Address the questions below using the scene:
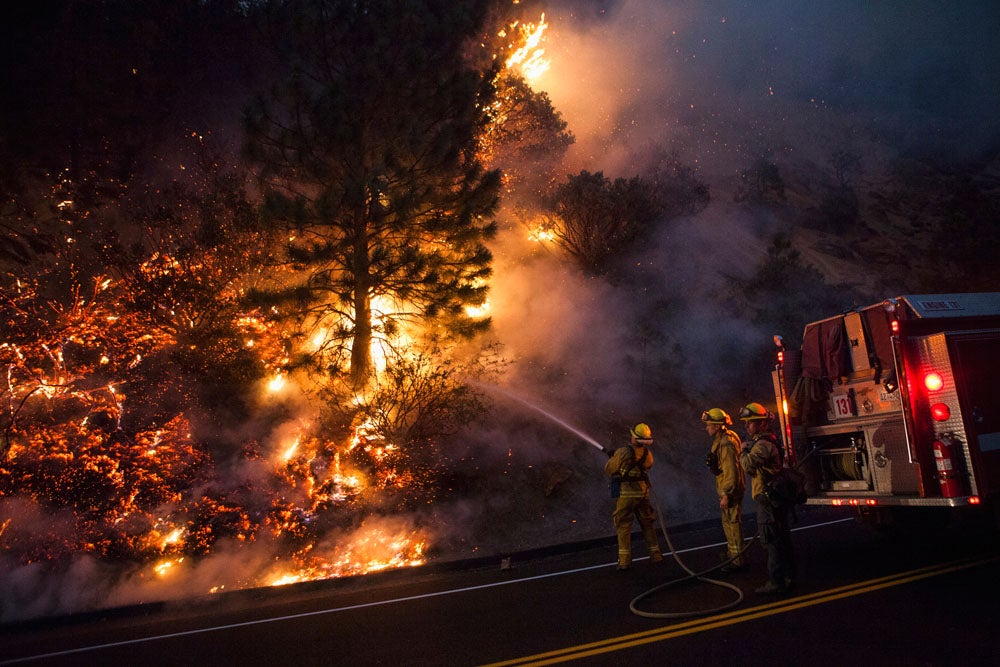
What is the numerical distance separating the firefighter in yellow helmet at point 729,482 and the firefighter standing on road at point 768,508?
1.11 ft

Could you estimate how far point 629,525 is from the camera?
727 centimetres

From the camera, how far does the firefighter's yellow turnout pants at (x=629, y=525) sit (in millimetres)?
7230

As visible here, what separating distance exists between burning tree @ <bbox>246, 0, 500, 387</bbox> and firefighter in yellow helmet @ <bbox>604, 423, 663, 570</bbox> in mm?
5672

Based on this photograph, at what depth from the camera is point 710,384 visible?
571 inches

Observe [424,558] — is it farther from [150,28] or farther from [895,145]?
[895,145]

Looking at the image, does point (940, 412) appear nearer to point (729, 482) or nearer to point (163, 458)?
point (729, 482)

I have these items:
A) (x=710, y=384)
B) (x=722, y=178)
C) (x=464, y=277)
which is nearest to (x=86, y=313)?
(x=464, y=277)

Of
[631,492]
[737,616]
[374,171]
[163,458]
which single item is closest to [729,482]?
[631,492]

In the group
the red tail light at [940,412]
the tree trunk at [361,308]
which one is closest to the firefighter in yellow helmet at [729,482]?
the red tail light at [940,412]

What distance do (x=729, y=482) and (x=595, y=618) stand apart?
91.1 inches

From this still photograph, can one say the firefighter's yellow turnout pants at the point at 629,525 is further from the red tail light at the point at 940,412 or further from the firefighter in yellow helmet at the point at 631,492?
the red tail light at the point at 940,412

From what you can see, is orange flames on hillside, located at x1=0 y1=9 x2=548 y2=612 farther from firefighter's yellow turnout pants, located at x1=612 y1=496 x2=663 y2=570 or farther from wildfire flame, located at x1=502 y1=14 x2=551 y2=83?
wildfire flame, located at x1=502 y1=14 x2=551 y2=83

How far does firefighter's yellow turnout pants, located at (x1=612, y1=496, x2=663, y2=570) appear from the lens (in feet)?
23.7

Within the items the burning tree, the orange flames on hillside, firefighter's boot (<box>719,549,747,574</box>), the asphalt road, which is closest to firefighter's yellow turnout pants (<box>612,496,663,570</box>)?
the asphalt road
